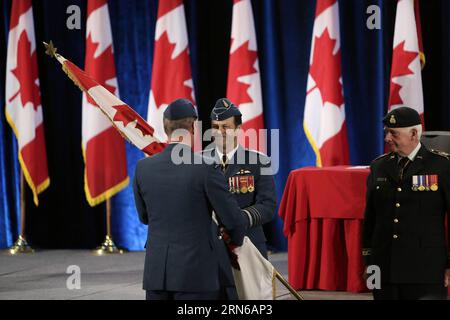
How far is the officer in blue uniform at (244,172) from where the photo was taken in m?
4.04

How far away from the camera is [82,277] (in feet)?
23.4

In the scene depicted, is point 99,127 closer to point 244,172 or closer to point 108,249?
point 108,249

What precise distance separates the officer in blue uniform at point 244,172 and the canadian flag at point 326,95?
11.7 ft

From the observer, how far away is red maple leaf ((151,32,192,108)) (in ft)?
27.5

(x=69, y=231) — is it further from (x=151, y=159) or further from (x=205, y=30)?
(x=151, y=159)

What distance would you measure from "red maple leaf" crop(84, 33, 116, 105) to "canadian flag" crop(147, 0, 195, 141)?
45 cm

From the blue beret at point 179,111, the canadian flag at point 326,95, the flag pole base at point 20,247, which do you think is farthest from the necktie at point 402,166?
the flag pole base at point 20,247

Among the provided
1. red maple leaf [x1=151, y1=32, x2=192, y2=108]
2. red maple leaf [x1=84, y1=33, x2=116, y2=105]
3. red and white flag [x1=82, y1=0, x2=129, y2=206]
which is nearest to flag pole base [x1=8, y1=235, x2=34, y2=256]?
red and white flag [x1=82, y1=0, x2=129, y2=206]

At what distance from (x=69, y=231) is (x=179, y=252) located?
636cm

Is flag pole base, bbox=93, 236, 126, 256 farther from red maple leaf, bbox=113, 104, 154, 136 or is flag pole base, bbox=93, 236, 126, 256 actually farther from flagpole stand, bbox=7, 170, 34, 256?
red maple leaf, bbox=113, 104, 154, 136

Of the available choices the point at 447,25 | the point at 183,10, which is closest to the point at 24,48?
the point at 183,10

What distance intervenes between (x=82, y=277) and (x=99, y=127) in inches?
76.2

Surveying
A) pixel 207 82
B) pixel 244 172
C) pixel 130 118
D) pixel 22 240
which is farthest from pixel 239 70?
pixel 244 172

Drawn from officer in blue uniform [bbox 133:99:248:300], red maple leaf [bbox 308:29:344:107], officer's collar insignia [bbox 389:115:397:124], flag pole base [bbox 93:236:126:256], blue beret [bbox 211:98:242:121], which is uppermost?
red maple leaf [bbox 308:29:344:107]
